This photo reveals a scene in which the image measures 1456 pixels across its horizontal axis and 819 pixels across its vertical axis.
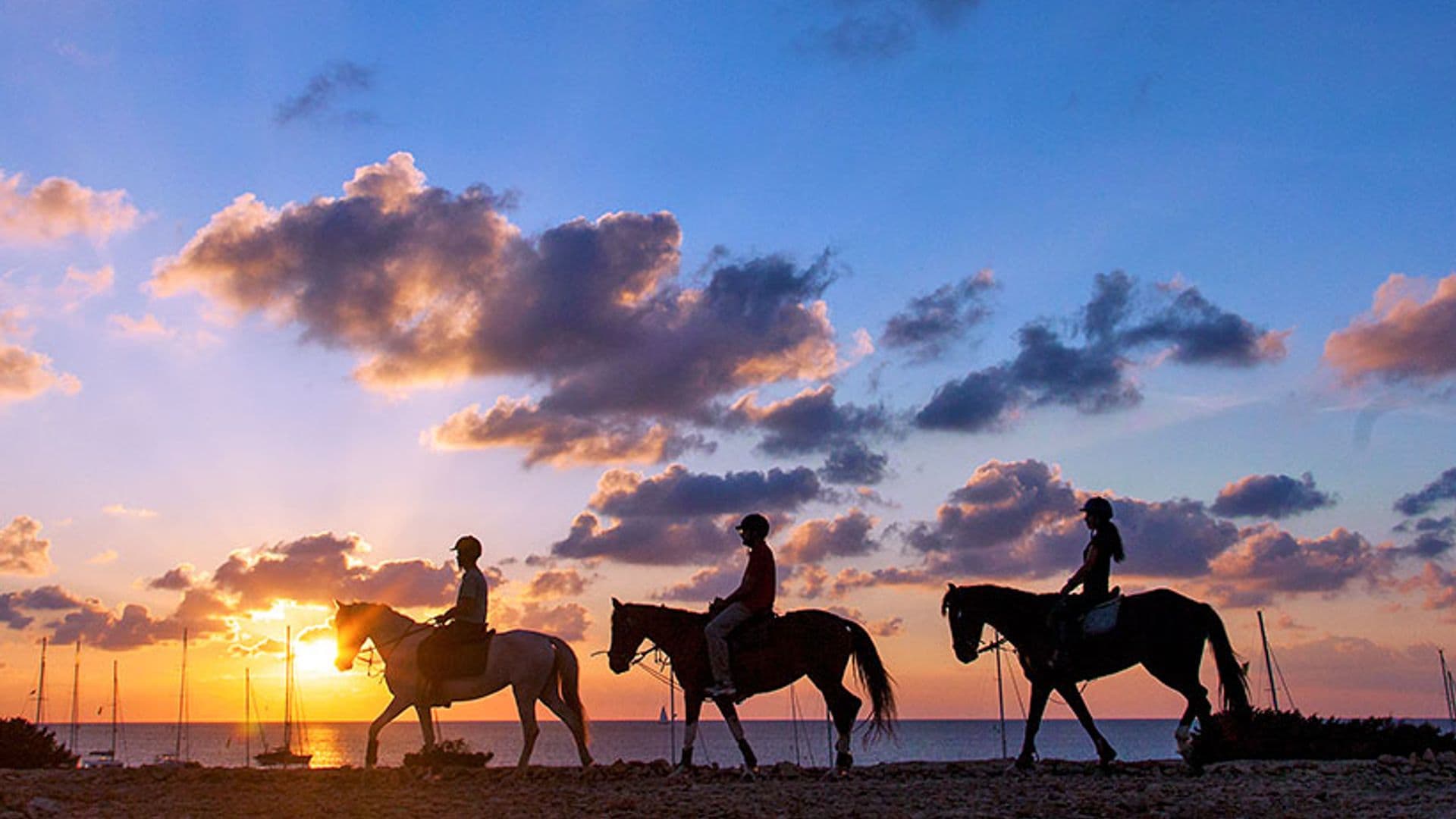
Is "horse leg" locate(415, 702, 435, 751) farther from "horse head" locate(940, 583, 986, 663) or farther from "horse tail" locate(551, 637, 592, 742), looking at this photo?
"horse head" locate(940, 583, 986, 663)

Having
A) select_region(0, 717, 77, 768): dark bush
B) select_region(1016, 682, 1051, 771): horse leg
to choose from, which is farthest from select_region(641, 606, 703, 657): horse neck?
select_region(0, 717, 77, 768): dark bush

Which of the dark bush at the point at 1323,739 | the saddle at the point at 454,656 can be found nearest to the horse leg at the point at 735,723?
the saddle at the point at 454,656

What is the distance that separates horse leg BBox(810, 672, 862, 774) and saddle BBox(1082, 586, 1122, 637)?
287 centimetres

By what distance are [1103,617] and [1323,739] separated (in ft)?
20.2

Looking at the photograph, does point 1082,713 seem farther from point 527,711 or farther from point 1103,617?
point 527,711

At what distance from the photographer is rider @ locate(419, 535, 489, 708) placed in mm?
16641

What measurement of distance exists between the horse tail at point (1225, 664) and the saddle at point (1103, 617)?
3.39ft

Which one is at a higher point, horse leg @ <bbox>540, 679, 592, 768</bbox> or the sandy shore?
horse leg @ <bbox>540, 679, 592, 768</bbox>

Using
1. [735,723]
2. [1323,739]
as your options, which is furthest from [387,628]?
[1323,739]

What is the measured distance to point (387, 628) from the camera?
56.3 ft

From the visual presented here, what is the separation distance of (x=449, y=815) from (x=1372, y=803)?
27.4 feet

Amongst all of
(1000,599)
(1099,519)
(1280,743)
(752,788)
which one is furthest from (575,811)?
(1280,743)

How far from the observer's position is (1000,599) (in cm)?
1571

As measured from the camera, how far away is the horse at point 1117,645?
1515 cm
